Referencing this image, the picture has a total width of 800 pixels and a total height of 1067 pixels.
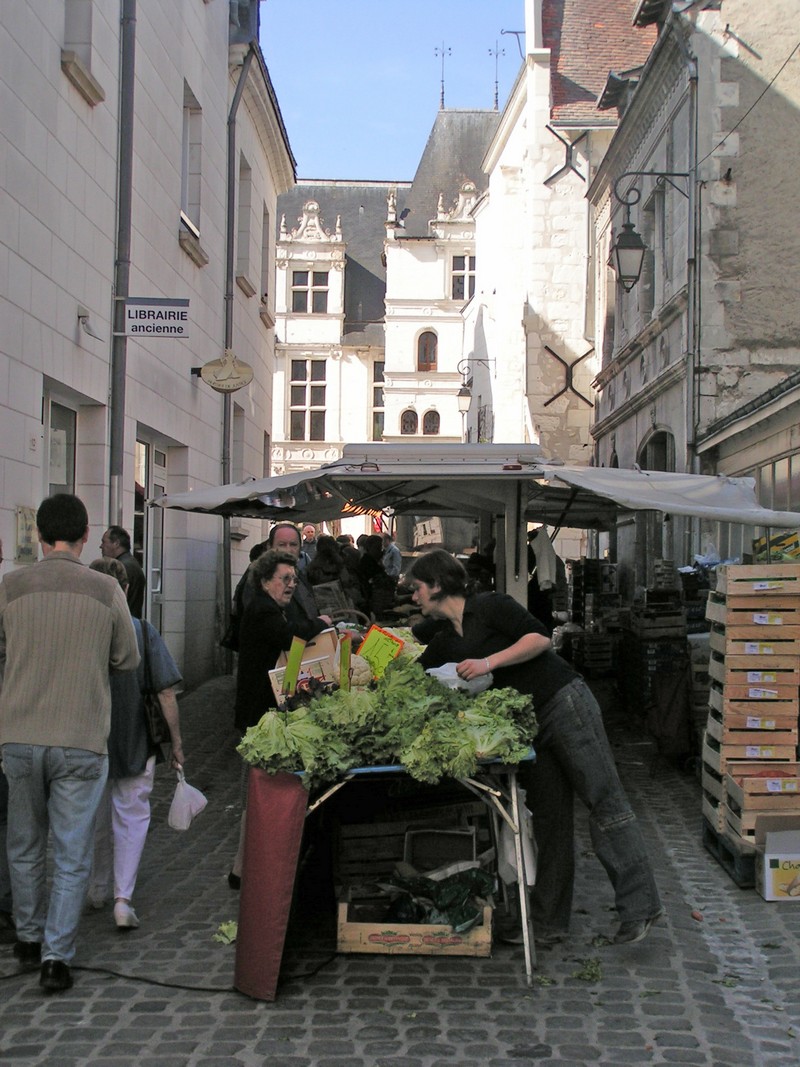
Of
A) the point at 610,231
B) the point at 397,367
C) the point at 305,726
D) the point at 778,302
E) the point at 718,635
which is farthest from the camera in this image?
the point at 397,367

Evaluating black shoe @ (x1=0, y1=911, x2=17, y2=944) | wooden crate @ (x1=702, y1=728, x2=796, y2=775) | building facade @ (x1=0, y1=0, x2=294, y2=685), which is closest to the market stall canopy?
building facade @ (x1=0, y1=0, x2=294, y2=685)

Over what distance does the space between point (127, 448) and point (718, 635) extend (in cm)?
578

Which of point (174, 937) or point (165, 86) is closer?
point (174, 937)

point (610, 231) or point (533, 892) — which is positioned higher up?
point (610, 231)

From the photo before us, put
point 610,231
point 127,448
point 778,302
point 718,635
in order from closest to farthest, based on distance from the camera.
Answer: point 718,635
point 127,448
point 778,302
point 610,231

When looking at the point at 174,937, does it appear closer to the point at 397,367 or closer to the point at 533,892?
the point at 533,892

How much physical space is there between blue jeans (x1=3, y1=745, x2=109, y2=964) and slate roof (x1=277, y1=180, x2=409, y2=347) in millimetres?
48262

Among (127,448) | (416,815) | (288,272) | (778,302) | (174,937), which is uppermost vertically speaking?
(288,272)

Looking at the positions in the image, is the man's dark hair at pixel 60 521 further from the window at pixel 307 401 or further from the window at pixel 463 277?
the window at pixel 307 401

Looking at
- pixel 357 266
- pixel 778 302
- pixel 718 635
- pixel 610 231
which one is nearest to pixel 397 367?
pixel 357 266

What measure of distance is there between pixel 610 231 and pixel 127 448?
13.4m

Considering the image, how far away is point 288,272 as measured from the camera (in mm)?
52875

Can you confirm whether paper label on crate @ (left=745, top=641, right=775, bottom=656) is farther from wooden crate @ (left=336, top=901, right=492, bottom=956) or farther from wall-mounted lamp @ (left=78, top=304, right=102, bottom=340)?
wall-mounted lamp @ (left=78, top=304, right=102, bottom=340)

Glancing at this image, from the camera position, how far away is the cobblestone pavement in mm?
4250
